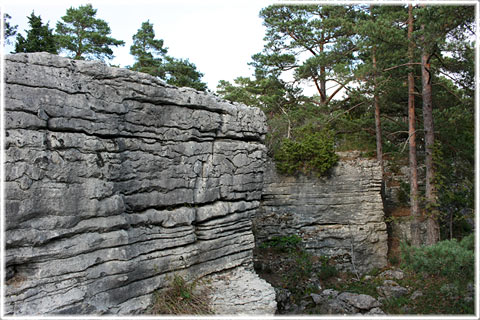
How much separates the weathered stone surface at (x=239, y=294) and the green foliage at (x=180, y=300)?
0.22m

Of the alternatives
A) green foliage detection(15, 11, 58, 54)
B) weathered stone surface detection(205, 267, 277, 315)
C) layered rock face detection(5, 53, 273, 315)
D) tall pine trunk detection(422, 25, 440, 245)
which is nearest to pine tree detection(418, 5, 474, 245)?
tall pine trunk detection(422, 25, 440, 245)

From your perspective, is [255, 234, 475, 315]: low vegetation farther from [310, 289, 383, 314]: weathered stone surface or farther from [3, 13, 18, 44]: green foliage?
[3, 13, 18, 44]: green foliage

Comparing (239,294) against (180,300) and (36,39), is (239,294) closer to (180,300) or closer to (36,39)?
(180,300)

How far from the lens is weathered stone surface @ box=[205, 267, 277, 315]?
265 inches

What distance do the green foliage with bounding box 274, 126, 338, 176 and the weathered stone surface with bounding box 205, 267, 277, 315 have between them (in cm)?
682

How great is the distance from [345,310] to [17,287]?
8.70 meters

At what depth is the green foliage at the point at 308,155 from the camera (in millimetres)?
13953

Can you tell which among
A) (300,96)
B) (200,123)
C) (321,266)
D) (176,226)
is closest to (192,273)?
(176,226)

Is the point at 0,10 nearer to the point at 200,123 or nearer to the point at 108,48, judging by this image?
the point at 200,123

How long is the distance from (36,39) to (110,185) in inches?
464

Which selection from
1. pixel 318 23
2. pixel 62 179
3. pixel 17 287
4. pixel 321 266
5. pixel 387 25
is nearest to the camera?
pixel 17 287

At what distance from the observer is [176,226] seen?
7152 mm

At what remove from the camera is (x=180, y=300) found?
6676mm

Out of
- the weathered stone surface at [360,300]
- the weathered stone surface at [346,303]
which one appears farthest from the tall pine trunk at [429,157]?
the weathered stone surface at [346,303]
